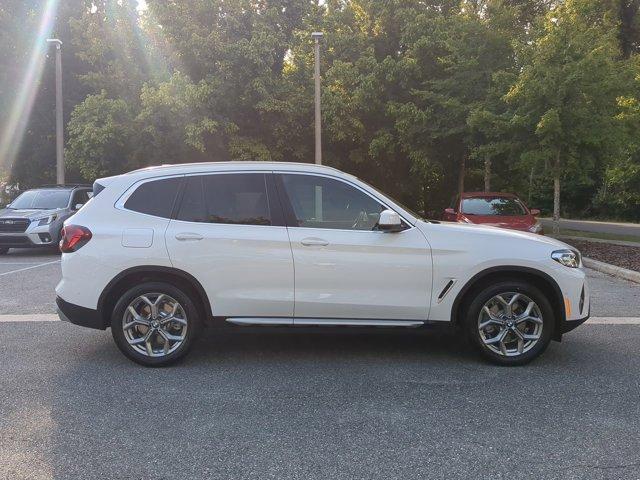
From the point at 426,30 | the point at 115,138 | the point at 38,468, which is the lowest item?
the point at 38,468

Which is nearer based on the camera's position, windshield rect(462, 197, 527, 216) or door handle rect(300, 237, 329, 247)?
door handle rect(300, 237, 329, 247)

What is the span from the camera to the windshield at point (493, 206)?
12.3 metres

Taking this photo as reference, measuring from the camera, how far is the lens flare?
23.2 meters

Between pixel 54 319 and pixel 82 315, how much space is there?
2.09 meters

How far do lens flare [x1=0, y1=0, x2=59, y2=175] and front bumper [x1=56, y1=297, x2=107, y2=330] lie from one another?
22060mm

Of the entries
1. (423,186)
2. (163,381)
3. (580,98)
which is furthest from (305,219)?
(423,186)

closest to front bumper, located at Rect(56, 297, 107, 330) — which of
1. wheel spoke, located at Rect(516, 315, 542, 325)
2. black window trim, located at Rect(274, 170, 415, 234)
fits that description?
black window trim, located at Rect(274, 170, 415, 234)

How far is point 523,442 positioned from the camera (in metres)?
3.41

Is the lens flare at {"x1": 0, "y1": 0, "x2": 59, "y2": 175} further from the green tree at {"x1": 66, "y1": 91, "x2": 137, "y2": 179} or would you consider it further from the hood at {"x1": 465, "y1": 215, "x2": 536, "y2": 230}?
the hood at {"x1": 465, "y1": 215, "x2": 536, "y2": 230}

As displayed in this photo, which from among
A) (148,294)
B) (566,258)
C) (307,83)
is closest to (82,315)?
(148,294)

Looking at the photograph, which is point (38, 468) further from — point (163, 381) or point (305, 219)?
point (305, 219)

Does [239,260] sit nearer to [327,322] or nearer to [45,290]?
[327,322]

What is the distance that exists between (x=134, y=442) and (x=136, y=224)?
79.0 inches

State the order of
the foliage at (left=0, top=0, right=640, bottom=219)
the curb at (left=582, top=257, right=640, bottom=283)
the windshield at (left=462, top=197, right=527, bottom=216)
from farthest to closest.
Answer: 1. the foliage at (left=0, top=0, right=640, bottom=219)
2. the windshield at (left=462, top=197, right=527, bottom=216)
3. the curb at (left=582, top=257, right=640, bottom=283)
